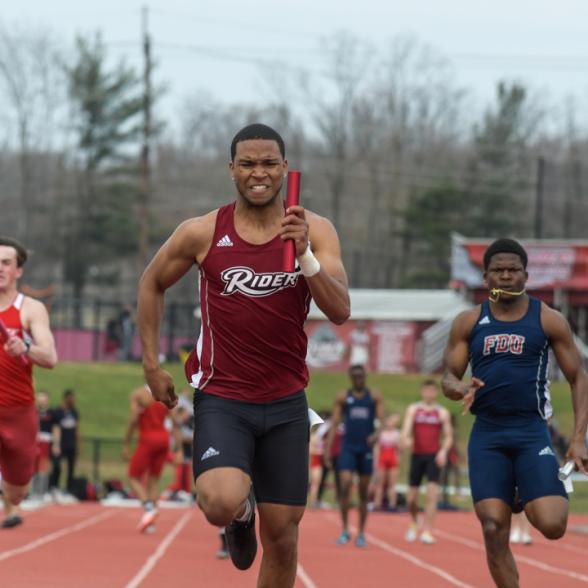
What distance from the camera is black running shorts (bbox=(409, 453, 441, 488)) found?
60.3 ft

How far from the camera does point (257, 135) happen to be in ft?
23.0

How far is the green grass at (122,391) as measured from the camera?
135ft

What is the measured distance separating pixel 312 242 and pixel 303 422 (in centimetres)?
90

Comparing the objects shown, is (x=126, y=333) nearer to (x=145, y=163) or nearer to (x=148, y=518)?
(x=145, y=163)

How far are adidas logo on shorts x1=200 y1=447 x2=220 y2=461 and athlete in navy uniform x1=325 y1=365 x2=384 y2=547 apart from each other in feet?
34.8

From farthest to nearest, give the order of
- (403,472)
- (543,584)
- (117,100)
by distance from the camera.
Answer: (117,100)
(403,472)
(543,584)

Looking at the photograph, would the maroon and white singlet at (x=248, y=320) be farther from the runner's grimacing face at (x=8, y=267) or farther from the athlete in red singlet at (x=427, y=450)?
the athlete in red singlet at (x=427, y=450)

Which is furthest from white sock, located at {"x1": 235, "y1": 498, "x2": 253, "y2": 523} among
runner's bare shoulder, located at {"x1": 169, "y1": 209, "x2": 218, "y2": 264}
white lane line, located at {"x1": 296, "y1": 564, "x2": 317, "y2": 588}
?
white lane line, located at {"x1": 296, "y1": 564, "x2": 317, "y2": 588}

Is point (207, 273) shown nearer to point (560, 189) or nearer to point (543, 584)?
point (543, 584)

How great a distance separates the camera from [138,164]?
228 ft

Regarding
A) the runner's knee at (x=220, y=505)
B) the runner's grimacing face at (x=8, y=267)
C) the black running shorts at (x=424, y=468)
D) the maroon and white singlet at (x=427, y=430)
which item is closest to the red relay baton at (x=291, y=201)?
the runner's knee at (x=220, y=505)

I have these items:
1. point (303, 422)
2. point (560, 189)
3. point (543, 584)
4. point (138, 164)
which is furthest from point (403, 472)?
point (560, 189)

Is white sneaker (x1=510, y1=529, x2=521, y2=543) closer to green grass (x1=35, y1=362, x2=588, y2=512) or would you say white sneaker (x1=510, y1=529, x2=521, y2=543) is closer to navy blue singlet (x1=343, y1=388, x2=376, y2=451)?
navy blue singlet (x1=343, y1=388, x2=376, y2=451)

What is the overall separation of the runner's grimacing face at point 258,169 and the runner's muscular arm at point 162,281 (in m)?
0.28
